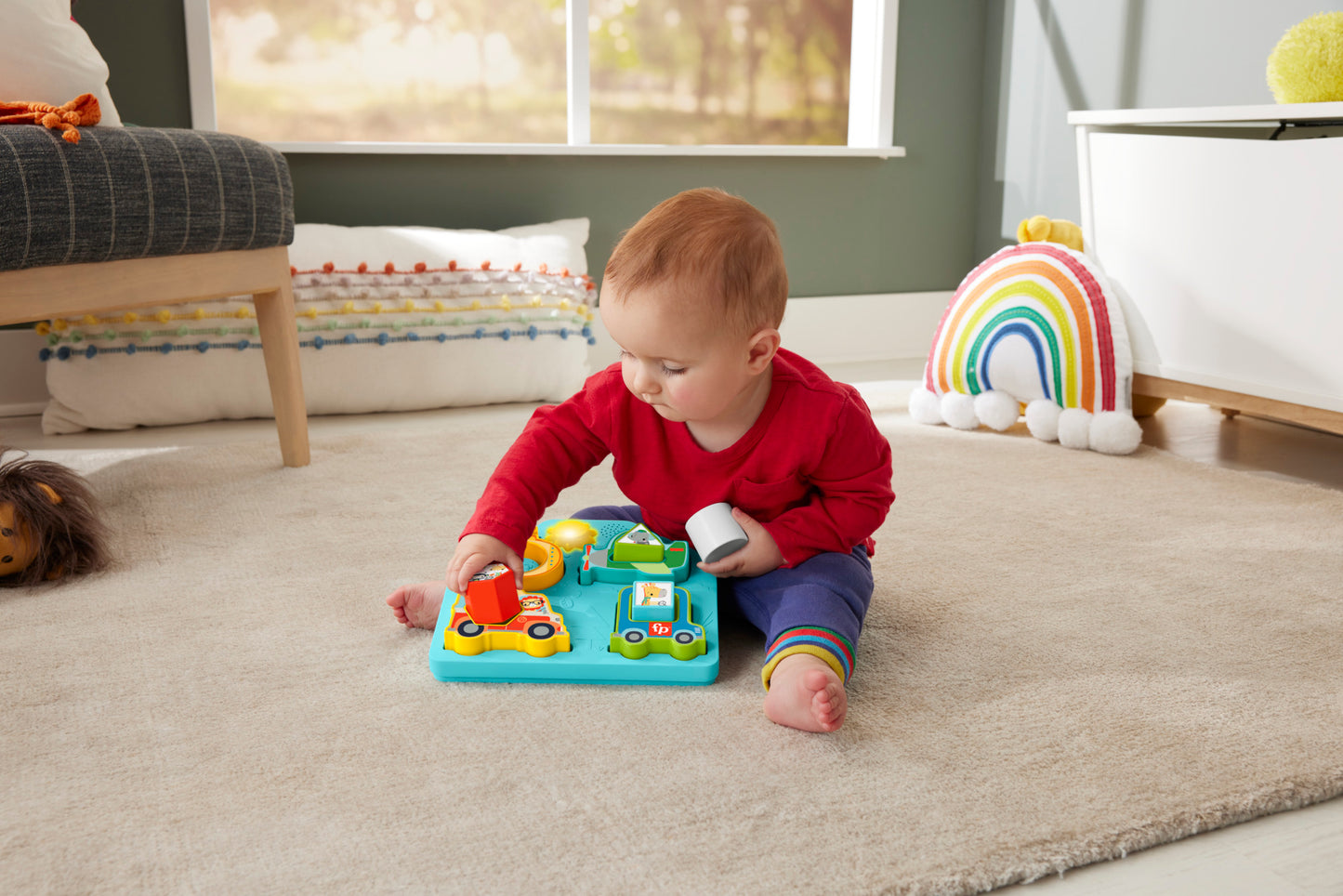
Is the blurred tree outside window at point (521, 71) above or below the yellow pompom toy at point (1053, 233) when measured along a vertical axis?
above

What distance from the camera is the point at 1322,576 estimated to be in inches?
45.1

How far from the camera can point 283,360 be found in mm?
1529

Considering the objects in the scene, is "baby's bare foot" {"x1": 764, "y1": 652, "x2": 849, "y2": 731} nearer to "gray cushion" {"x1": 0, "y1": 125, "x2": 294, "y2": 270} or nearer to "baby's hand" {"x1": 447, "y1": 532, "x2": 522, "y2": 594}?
"baby's hand" {"x1": 447, "y1": 532, "x2": 522, "y2": 594}

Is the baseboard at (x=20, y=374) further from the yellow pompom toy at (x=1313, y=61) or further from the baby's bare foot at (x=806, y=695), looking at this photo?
the yellow pompom toy at (x=1313, y=61)

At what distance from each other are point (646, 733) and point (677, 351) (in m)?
0.30

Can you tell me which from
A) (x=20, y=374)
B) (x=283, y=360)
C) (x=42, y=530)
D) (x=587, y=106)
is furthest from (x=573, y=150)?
(x=42, y=530)

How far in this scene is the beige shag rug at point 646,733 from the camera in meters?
0.64

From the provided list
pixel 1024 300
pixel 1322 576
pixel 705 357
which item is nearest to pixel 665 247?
pixel 705 357

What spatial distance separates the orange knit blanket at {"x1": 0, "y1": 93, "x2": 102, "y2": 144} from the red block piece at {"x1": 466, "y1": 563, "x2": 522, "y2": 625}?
2.44ft

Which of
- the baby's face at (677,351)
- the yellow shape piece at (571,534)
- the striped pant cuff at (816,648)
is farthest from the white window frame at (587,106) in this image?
the striped pant cuff at (816,648)

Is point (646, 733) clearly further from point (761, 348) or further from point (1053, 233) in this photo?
point (1053, 233)

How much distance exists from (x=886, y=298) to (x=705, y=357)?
1.99 m

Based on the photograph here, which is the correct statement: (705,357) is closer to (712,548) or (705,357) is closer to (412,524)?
(712,548)

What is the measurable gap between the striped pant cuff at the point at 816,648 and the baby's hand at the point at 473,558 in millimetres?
226
